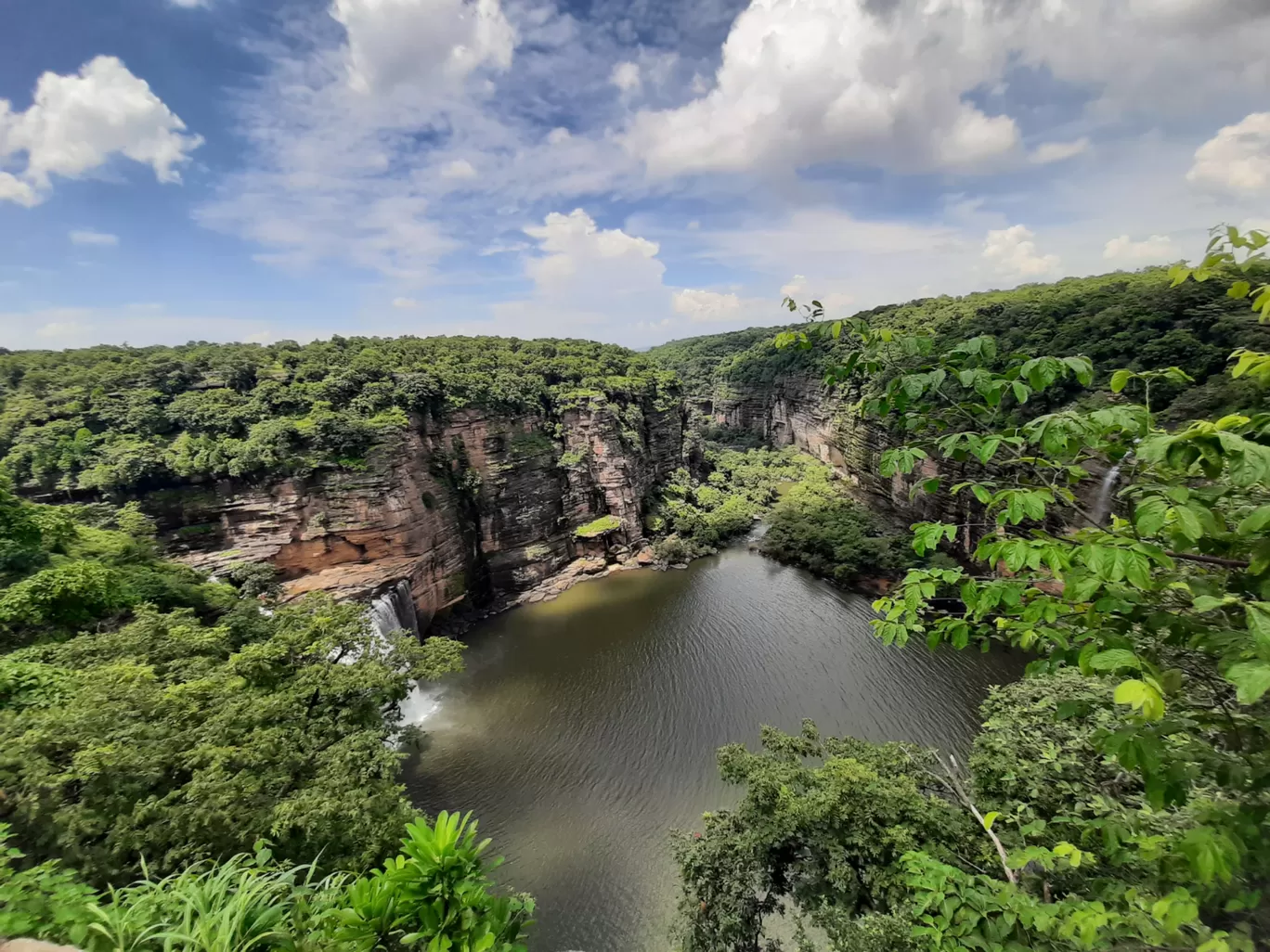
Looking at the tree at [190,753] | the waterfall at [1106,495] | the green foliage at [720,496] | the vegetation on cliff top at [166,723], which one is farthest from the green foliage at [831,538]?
the tree at [190,753]

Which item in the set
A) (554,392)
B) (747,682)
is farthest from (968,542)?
(554,392)

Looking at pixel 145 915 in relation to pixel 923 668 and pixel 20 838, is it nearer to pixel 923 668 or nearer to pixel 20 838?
pixel 20 838

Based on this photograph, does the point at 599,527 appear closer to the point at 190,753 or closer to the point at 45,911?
the point at 190,753

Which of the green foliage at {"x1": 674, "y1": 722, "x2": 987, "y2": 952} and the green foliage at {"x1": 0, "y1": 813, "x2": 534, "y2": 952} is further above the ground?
the green foliage at {"x1": 0, "y1": 813, "x2": 534, "y2": 952}

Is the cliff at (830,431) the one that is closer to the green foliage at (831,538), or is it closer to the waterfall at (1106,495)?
the green foliage at (831,538)

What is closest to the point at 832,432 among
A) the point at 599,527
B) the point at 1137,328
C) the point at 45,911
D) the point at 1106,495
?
the point at 1137,328

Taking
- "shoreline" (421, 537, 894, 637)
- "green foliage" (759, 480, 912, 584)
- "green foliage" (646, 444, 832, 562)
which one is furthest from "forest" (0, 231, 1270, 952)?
"green foliage" (646, 444, 832, 562)

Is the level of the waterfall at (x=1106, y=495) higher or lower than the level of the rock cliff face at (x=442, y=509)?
higher

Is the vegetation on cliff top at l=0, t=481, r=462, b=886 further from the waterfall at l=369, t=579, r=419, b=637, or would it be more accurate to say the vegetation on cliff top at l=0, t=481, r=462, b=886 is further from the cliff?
the cliff
